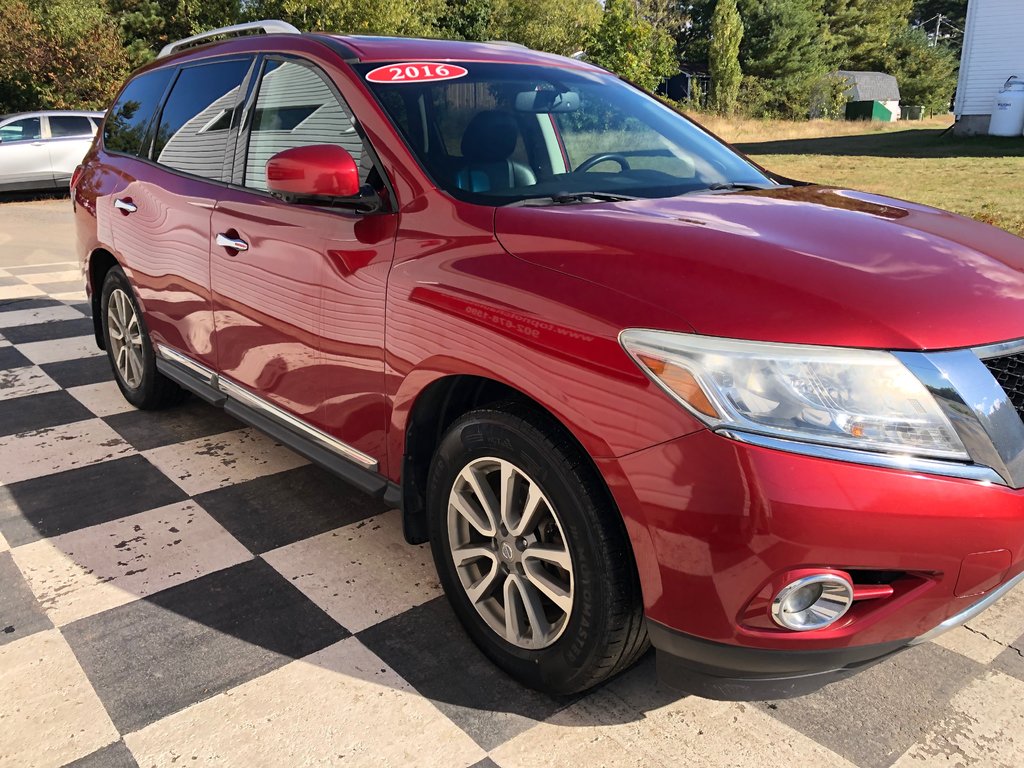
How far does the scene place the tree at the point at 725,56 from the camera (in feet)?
155

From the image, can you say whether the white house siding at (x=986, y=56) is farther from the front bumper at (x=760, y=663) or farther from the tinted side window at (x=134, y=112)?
the front bumper at (x=760, y=663)

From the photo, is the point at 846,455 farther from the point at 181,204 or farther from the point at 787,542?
the point at 181,204

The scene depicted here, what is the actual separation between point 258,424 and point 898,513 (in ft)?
7.36

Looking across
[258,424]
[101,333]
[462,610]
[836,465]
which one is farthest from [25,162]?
[836,465]

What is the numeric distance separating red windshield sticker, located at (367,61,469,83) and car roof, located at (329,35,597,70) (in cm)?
5

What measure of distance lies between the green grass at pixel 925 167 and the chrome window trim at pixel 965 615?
300 inches

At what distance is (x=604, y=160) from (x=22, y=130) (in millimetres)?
15133

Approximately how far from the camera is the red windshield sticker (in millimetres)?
2555

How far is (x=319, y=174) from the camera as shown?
7.44 feet

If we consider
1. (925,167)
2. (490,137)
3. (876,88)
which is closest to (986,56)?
(925,167)

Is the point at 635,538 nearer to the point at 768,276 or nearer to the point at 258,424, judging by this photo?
the point at 768,276

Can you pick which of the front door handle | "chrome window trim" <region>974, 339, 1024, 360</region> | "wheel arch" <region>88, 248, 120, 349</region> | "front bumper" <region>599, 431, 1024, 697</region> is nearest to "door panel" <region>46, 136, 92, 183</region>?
"wheel arch" <region>88, 248, 120, 349</region>

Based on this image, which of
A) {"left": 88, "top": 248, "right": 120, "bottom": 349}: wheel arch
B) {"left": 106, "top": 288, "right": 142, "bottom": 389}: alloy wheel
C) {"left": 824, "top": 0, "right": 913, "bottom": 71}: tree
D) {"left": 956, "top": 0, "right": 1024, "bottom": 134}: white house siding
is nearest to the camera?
{"left": 106, "top": 288, "right": 142, "bottom": 389}: alloy wheel

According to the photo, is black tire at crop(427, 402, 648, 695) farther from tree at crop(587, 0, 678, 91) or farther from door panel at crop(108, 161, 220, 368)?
tree at crop(587, 0, 678, 91)
